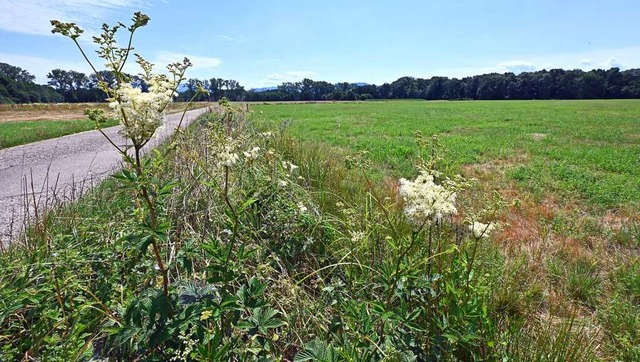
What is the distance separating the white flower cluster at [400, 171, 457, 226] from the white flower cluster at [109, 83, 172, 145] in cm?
112

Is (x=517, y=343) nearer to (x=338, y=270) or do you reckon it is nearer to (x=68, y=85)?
(x=338, y=270)

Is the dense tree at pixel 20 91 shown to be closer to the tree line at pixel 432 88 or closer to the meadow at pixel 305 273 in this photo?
the tree line at pixel 432 88

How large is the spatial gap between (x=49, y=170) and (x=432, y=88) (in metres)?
120

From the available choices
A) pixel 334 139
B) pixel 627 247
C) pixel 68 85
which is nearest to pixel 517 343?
pixel 627 247

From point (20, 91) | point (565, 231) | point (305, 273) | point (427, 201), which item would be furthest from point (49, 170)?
point (20, 91)

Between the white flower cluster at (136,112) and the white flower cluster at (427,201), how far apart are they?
112cm

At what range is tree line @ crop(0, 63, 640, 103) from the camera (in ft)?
265

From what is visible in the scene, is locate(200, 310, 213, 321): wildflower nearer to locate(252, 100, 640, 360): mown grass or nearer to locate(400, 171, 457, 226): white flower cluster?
locate(400, 171, 457, 226): white flower cluster

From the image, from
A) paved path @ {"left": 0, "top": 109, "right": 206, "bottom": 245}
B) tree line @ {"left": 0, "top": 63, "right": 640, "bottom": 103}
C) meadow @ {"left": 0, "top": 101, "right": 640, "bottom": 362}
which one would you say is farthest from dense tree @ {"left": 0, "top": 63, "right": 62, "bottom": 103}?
meadow @ {"left": 0, "top": 101, "right": 640, "bottom": 362}

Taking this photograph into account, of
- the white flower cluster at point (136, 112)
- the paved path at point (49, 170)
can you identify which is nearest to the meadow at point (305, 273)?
the white flower cluster at point (136, 112)

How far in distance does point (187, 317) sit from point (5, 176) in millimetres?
8146

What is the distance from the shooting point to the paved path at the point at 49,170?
4603mm

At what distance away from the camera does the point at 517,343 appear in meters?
1.95

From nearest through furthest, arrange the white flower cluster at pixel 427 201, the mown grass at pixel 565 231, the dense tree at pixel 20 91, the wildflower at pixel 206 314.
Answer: the wildflower at pixel 206 314, the white flower cluster at pixel 427 201, the mown grass at pixel 565 231, the dense tree at pixel 20 91
